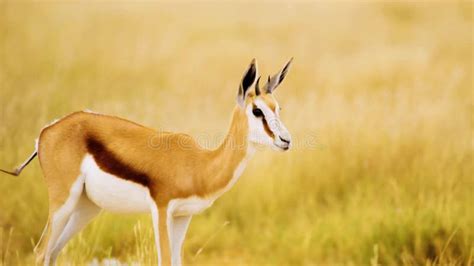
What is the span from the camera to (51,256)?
14.3 ft

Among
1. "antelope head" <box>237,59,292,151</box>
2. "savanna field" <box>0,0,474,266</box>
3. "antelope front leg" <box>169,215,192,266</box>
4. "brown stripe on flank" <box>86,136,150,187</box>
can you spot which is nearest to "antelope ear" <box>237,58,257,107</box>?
"antelope head" <box>237,59,292,151</box>

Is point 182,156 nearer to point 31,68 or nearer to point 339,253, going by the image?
point 339,253

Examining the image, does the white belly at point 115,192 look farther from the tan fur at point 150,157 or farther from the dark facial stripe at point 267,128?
the dark facial stripe at point 267,128

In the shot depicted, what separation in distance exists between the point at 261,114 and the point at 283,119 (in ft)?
18.3

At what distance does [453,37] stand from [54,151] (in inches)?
525

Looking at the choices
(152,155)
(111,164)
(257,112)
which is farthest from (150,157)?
(257,112)

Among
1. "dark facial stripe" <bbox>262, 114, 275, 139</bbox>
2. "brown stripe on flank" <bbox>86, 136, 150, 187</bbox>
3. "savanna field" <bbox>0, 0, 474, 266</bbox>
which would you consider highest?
"dark facial stripe" <bbox>262, 114, 275, 139</bbox>

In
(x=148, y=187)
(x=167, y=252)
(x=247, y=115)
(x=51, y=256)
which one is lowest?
(x=51, y=256)

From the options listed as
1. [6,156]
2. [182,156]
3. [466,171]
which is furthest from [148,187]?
[466,171]

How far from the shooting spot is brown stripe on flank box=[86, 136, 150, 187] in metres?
4.00

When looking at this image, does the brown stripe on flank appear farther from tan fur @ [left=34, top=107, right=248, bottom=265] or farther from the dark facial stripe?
the dark facial stripe

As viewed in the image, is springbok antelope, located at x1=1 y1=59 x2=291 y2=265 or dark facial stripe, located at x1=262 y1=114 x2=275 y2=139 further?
springbok antelope, located at x1=1 y1=59 x2=291 y2=265

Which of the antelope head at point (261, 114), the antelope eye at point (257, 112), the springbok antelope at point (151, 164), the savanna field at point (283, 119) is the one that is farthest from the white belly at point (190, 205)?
the savanna field at point (283, 119)

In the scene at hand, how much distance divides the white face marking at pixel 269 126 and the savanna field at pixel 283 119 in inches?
56.1
